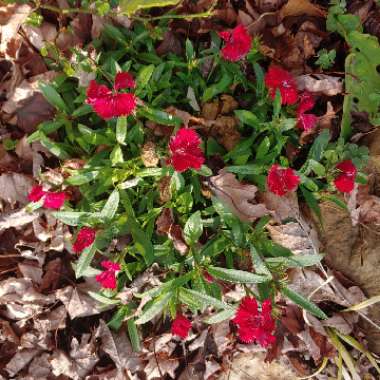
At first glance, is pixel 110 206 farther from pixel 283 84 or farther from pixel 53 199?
pixel 283 84

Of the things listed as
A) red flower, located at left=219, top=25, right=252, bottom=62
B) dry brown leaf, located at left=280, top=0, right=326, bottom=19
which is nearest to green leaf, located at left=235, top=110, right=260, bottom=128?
red flower, located at left=219, top=25, right=252, bottom=62

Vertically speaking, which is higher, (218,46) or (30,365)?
(218,46)

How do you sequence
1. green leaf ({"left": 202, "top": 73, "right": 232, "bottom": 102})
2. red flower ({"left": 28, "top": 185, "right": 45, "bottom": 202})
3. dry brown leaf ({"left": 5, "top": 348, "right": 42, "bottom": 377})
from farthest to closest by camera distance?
dry brown leaf ({"left": 5, "top": 348, "right": 42, "bottom": 377}), green leaf ({"left": 202, "top": 73, "right": 232, "bottom": 102}), red flower ({"left": 28, "top": 185, "right": 45, "bottom": 202})

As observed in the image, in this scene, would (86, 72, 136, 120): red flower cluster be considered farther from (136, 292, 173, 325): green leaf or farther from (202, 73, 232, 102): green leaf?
(136, 292, 173, 325): green leaf

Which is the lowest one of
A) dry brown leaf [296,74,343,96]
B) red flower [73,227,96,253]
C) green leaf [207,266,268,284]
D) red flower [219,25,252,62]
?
green leaf [207,266,268,284]

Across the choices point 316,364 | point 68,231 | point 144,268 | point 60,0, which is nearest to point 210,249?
point 144,268

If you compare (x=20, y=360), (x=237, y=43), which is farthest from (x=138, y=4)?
(x=20, y=360)

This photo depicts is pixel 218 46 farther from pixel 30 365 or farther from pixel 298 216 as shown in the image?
pixel 30 365
